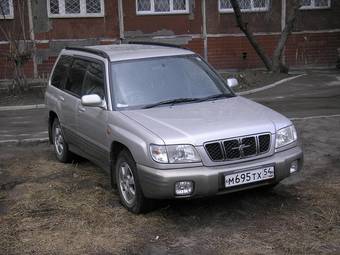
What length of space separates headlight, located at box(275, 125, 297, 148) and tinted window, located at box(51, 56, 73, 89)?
11.3 ft

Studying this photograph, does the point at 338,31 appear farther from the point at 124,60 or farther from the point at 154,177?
the point at 154,177

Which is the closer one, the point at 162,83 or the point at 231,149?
the point at 231,149

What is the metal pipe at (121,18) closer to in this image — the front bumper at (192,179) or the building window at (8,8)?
the building window at (8,8)

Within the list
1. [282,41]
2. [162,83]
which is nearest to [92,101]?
[162,83]

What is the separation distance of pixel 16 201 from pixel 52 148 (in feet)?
9.51

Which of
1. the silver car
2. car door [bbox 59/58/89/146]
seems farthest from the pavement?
the silver car

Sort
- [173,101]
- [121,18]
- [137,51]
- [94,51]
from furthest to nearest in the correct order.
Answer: [121,18] < [94,51] < [137,51] < [173,101]

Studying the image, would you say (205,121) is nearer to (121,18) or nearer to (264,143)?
(264,143)

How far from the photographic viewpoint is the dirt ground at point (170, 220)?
486cm

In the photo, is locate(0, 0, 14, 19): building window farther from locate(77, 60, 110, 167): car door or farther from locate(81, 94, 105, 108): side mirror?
locate(81, 94, 105, 108): side mirror

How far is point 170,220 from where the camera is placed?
5.50 meters

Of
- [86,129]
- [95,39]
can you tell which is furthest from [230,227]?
[95,39]

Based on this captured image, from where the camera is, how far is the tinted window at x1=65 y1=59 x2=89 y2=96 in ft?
23.8

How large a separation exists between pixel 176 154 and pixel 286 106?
8.41 meters
